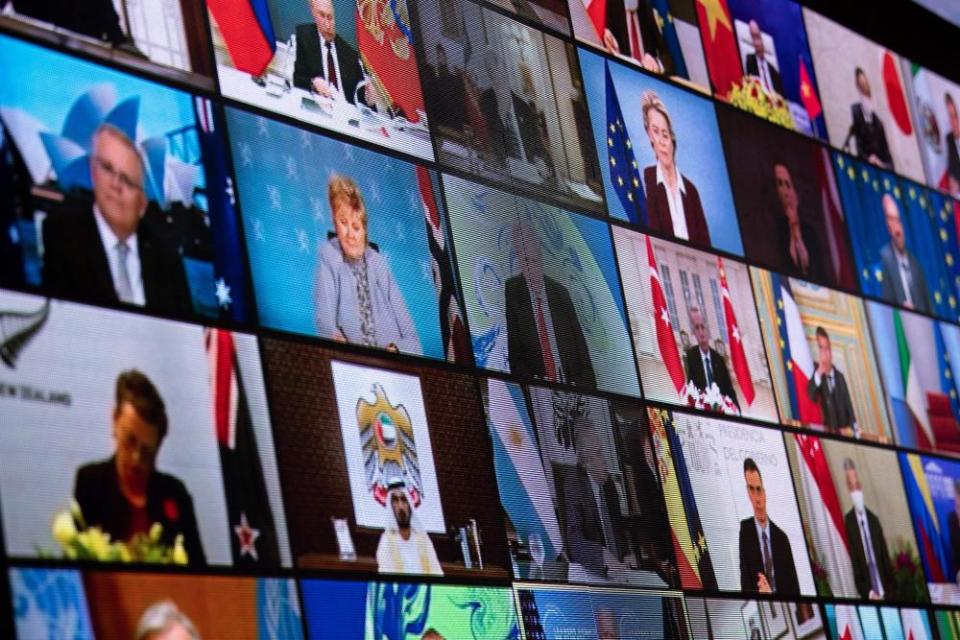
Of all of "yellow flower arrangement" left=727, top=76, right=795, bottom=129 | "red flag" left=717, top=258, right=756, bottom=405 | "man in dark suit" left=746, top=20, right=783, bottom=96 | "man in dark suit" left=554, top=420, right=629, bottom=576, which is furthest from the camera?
"man in dark suit" left=746, top=20, right=783, bottom=96

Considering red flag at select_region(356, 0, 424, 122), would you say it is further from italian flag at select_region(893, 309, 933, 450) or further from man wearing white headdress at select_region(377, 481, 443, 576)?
italian flag at select_region(893, 309, 933, 450)

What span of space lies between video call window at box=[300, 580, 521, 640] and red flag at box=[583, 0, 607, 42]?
1638mm

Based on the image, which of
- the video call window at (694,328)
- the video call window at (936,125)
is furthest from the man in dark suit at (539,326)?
Result: the video call window at (936,125)

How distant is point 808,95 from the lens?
4.94 metres

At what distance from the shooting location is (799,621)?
4.03 m

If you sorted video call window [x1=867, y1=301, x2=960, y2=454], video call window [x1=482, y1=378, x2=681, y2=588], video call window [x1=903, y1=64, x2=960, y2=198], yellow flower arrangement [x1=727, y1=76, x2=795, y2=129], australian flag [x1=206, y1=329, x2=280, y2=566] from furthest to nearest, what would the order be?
video call window [x1=903, y1=64, x2=960, y2=198], video call window [x1=867, y1=301, x2=960, y2=454], yellow flower arrangement [x1=727, y1=76, x2=795, y2=129], video call window [x1=482, y1=378, x2=681, y2=588], australian flag [x1=206, y1=329, x2=280, y2=566]

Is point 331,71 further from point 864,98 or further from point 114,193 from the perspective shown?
point 864,98

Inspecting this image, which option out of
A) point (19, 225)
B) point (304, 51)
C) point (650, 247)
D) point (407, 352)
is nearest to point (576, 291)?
point (650, 247)

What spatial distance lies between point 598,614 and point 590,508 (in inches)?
9.7

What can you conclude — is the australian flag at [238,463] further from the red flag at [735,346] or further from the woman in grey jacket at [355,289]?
the red flag at [735,346]

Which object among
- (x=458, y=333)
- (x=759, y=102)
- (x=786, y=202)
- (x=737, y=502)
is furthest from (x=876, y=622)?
(x=458, y=333)

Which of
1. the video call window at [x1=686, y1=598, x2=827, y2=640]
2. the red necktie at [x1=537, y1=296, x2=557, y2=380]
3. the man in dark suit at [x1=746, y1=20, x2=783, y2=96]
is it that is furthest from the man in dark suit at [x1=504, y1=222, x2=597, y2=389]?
the man in dark suit at [x1=746, y1=20, x2=783, y2=96]

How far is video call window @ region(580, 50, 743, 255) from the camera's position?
12.9 ft

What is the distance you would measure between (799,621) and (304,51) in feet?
6.78
